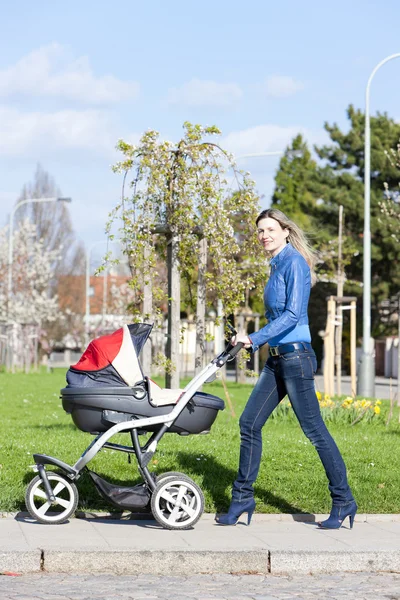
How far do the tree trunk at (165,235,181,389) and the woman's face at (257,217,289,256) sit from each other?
4.61 m

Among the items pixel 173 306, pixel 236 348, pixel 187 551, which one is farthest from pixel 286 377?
pixel 173 306

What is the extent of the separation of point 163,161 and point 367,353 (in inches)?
505

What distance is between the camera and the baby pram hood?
714 centimetres

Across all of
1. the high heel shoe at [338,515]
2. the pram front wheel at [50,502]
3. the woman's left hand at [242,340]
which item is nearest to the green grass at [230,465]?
the pram front wheel at [50,502]

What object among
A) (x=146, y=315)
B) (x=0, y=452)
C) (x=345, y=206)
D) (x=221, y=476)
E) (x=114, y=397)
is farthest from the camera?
(x=345, y=206)

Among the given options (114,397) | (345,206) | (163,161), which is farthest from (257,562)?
(345,206)

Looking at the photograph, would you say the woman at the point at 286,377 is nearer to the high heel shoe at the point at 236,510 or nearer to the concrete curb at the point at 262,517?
the high heel shoe at the point at 236,510

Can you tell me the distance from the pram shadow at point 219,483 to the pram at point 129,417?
96 centimetres

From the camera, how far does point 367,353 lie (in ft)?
79.4

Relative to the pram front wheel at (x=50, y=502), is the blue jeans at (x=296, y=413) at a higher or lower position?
higher

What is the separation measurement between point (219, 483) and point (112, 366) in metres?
1.92

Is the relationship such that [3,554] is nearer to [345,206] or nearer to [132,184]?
[132,184]

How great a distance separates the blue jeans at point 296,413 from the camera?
7348mm

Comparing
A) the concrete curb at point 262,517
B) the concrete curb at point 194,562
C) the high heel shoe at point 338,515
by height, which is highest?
the high heel shoe at point 338,515
